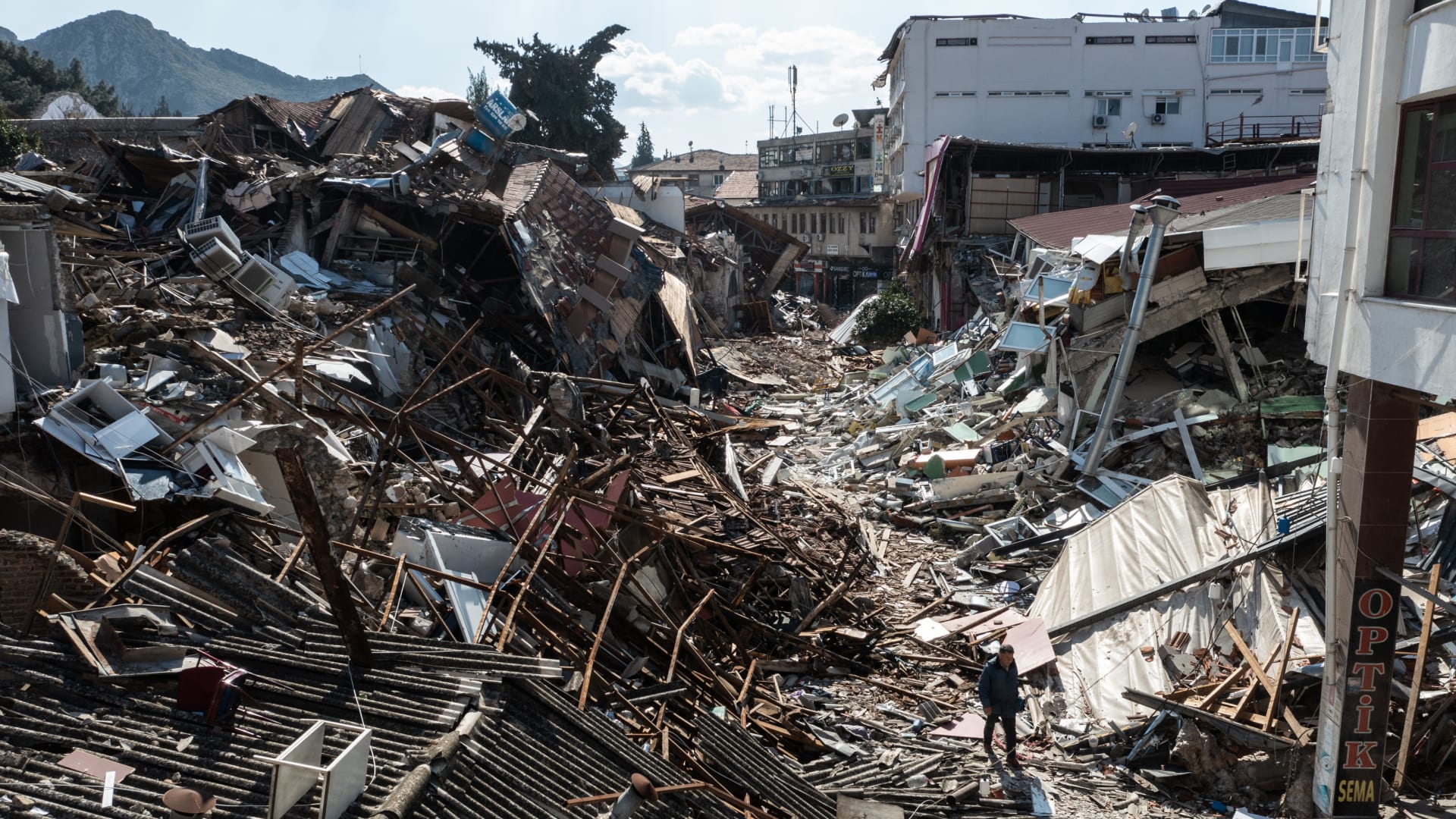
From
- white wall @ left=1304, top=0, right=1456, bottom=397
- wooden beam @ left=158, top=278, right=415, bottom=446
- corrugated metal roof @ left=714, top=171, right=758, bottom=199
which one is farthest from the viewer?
corrugated metal roof @ left=714, top=171, right=758, bottom=199

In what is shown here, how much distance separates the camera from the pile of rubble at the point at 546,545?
15.7 ft

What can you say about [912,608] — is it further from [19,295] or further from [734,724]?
[19,295]

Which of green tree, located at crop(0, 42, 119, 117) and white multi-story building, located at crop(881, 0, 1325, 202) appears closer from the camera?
white multi-story building, located at crop(881, 0, 1325, 202)

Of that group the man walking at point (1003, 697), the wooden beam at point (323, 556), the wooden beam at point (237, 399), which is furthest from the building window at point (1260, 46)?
the wooden beam at point (323, 556)

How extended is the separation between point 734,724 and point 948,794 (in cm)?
155

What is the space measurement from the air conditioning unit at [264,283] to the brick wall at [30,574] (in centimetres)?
831

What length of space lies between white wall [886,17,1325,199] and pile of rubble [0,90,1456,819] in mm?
19187

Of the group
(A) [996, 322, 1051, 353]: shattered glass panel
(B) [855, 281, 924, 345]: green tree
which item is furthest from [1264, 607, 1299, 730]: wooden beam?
(B) [855, 281, 924, 345]: green tree

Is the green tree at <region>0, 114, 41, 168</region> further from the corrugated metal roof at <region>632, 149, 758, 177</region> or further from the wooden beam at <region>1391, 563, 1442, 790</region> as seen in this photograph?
the corrugated metal roof at <region>632, 149, 758, 177</region>

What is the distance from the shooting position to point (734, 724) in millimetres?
6887

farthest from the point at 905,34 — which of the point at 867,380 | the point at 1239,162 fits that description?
the point at 867,380

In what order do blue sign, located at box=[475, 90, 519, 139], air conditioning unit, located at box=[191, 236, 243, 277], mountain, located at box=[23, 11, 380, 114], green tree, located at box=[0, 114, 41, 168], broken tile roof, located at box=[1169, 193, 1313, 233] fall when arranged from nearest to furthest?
1. broken tile roof, located at box=[1169, 193, 1313, 233]
2. air conditioning unit, located at box=[191, 236, 243, 277]
3. blue sign, located at box=[475, 90, 519, 139]
4. green tree, located at box=[0, 114, 41, 168]
5. mountain, located at box=[23, 11, 380, 114]

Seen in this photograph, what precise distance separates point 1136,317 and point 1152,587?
5.10 metres

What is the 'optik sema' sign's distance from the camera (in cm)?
669
